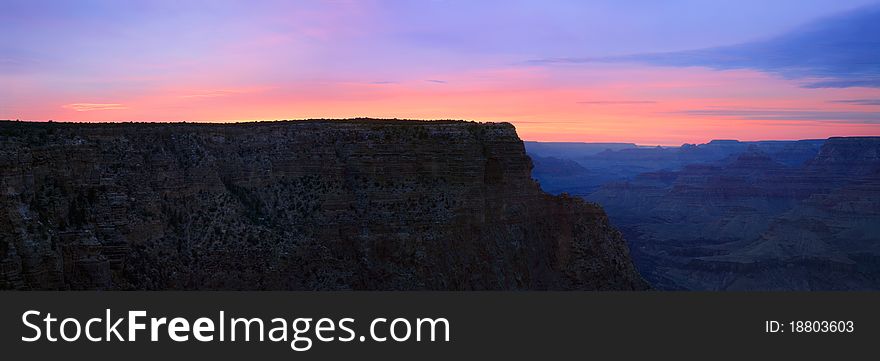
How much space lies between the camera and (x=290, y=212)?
2071 inches

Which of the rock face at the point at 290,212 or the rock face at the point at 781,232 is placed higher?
the rock face at the point at 290,212

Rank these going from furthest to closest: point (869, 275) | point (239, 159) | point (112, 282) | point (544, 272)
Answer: point (869, 275) < point (544, 272) < point (239, 159) < point (112, 282)

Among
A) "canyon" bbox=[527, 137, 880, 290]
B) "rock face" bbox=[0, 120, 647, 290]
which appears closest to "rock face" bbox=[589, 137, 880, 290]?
"canyon" bbox=[527, 137, 880, 290]

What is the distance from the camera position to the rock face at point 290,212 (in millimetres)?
43812

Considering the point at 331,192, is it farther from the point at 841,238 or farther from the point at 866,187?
the point at 866,187

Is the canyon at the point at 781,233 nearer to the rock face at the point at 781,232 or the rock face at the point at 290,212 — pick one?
the rock face at the point at 781,232

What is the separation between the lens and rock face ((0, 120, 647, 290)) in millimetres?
43812

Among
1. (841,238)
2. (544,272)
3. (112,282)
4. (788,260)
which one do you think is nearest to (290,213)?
(112,282)

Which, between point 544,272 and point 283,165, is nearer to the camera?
point 283,165

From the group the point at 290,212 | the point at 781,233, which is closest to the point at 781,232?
the point at 781,233

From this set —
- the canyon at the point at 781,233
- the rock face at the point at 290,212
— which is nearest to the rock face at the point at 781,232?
the canyon at the point at 781,233

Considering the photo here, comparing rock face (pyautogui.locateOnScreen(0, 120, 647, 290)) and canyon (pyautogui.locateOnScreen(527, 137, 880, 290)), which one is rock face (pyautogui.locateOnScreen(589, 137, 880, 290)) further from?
rock face (pyautogui.locateOnScreen(0, 120, 647, 290))

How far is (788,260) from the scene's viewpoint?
12862 centimetres

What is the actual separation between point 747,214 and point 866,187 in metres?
22.3
